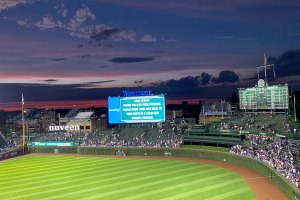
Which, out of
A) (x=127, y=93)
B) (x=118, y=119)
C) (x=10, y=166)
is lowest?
(x=10, y=166)

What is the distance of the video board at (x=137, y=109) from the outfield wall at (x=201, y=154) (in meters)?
4.34

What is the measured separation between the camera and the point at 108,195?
88.7ft

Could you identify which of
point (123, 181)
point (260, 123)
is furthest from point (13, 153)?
point (260, 123)

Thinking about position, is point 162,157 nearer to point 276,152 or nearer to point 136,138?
point 136,138

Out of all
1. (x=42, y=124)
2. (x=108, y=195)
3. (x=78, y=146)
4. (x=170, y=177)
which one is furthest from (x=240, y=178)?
(x=42, y=124)

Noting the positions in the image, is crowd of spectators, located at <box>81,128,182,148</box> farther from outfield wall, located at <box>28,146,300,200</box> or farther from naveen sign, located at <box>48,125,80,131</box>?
naveen sign, located at <box>48,125,80,131</box>

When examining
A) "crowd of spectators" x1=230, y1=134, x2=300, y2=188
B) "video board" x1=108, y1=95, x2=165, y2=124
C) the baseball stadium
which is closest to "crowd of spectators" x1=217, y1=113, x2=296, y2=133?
the baseball stadium

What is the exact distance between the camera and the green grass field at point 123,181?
26562 millimetres

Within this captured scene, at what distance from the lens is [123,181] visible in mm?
32625

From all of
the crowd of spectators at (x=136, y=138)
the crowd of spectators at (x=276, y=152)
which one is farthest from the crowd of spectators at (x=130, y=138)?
the crowd of spectators at (x=276, y=152)

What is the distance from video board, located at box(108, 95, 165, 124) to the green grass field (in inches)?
322

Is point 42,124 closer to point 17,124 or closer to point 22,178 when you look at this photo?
point 17,124

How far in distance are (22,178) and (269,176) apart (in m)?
22.7

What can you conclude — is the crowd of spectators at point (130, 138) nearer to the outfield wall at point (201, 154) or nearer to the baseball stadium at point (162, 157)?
the baseball stadium at point (162, 157)
